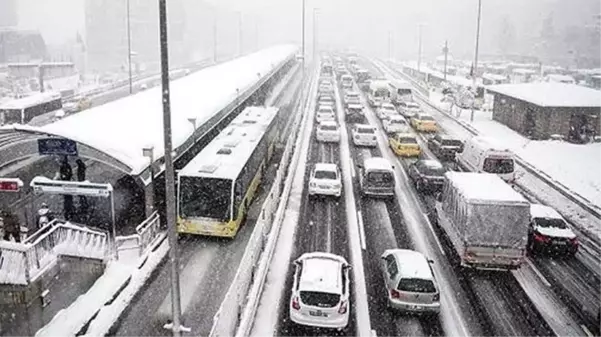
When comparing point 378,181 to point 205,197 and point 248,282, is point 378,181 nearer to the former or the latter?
point 205,197

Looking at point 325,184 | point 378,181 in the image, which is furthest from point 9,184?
point 378,181

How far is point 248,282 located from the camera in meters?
17.4

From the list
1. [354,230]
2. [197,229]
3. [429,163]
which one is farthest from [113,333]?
[429,163]

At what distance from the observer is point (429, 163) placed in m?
30.2

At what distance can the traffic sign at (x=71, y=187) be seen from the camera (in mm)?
19688

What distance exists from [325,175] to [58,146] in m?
12.1

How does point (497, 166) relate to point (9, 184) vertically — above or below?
below

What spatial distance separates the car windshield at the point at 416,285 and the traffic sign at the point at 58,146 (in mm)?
12865

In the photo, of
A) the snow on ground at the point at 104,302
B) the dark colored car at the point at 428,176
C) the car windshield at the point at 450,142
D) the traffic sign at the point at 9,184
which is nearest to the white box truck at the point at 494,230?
the dark colored car at the point at 428,176

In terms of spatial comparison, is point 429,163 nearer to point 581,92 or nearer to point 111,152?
point 111,152

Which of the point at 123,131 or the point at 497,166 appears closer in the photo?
the point at 123,131

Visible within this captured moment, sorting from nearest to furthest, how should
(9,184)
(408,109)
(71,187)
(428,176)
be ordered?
(71,187), (9,184), (428,176), (408,109)

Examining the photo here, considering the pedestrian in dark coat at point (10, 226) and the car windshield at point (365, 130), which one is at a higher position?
the car windshield at point (365, 130)

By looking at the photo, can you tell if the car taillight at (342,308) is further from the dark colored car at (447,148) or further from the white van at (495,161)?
the dark colored car at (447,148)
